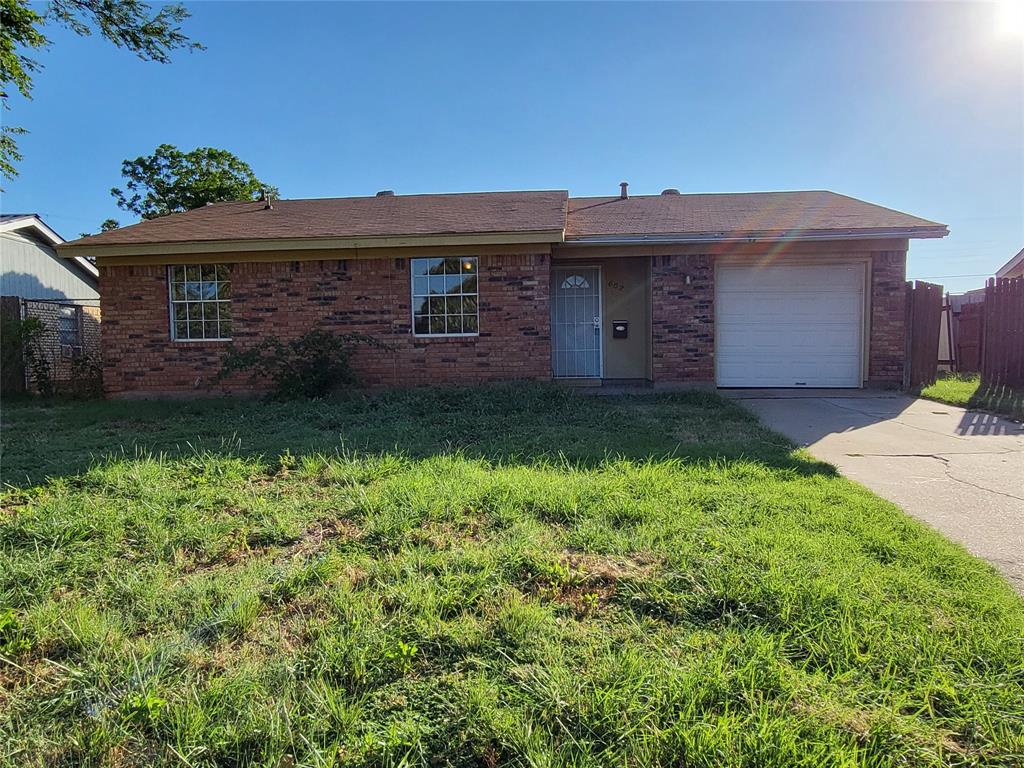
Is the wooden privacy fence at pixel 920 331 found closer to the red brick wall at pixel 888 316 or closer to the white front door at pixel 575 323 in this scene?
the red brick wall at pixel 888 316

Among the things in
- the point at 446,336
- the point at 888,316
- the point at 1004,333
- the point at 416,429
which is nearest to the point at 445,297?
the point at 446,336

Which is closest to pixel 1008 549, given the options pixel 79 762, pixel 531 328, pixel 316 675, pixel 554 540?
pixel 554 540

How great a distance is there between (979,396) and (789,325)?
3.00 meters

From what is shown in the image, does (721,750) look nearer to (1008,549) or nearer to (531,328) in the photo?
(1008,549)

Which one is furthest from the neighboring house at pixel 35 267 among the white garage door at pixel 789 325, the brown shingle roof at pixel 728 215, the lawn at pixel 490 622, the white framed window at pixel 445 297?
the white garage door at pixel 789 325

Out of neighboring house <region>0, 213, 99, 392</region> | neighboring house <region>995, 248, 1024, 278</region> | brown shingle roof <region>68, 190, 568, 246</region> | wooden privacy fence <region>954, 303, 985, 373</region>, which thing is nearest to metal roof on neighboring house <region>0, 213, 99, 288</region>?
neighboring house <region>0, 213, 99, 392</region>

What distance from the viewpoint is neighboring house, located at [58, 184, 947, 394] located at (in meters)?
9.88

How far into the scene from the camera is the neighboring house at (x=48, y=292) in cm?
1239

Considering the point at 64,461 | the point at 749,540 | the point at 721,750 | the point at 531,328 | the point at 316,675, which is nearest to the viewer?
the point at 721,750

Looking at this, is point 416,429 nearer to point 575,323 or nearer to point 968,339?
point 575,323

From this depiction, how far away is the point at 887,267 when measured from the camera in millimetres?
10008

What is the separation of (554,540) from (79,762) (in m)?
2.30

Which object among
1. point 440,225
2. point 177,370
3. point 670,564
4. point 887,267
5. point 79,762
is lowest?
point 79,762

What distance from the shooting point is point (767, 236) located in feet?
31.7
